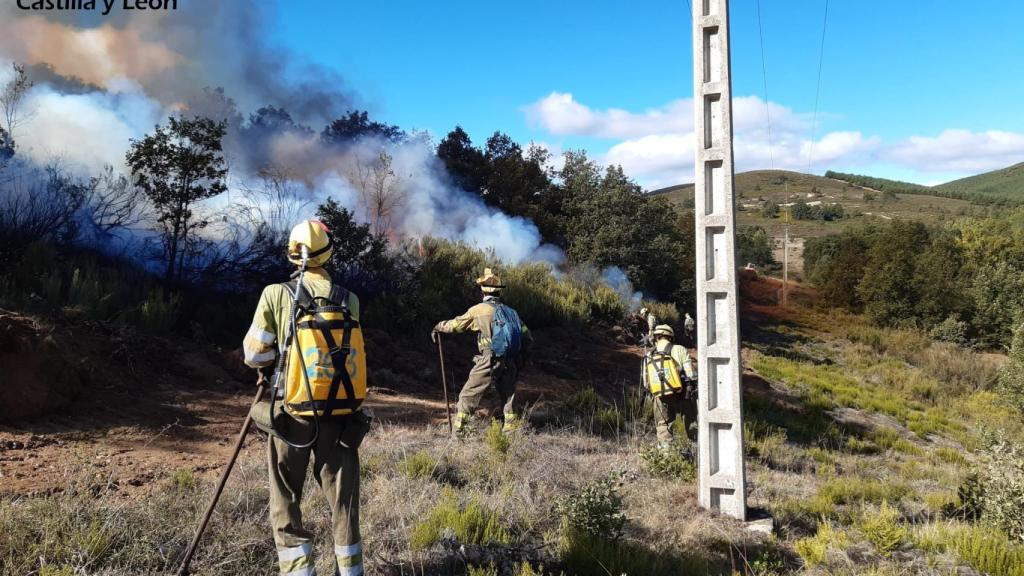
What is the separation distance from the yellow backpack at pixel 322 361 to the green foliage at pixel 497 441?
3143 millimetres

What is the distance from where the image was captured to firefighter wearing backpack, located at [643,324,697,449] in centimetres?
769

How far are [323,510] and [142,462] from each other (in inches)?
76.3

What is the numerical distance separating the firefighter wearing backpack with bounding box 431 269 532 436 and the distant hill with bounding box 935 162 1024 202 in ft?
431

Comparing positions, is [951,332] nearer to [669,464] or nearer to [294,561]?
[669,464]

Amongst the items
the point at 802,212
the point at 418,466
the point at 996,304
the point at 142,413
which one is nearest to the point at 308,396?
the point at 418,466

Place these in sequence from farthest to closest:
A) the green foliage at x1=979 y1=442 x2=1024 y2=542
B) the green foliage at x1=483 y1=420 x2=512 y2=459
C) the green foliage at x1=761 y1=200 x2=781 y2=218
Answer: the green foliage at x1=761 y1=200 x2=781 y2=218 < the green foliage at x1=483 y1=420 x2=512 y2=459 < the green foliage at x1=979 y1=442 x2=1024 y2=542

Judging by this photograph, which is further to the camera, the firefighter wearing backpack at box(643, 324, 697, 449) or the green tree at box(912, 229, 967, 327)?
the green tree at box(912, 229, 967, 327)

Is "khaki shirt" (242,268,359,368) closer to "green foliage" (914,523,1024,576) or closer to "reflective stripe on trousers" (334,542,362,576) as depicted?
"reflective stripe on trousers" (334,542,362,576)

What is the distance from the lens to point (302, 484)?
350cm

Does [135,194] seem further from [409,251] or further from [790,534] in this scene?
[790,534]

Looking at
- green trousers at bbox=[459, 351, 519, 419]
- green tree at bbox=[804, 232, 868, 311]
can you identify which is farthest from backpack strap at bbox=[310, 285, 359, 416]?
green tree at bbox=[804, 232, 868, 311]

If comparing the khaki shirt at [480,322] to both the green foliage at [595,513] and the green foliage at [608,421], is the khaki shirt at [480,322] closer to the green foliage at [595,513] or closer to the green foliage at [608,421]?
the green foliage at [608,421]

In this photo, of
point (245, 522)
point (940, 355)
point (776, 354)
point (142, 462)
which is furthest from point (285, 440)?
point (940, 355)

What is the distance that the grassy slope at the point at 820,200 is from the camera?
75.3 m
